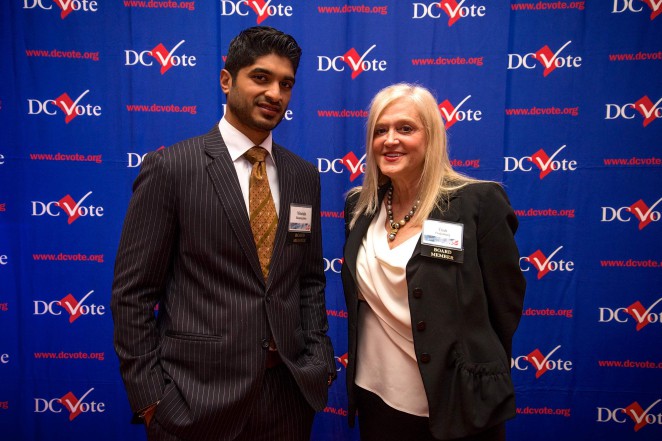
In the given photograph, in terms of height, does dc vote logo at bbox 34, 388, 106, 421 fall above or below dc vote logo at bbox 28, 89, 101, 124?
below

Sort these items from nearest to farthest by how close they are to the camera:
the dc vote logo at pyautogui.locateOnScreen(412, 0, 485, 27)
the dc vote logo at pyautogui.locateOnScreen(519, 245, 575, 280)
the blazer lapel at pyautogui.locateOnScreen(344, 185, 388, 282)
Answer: the blazer lapel at pyautogui.locateOnScreen(344, 185, 388, 282), the dc vote logo at pyautogui.locateOnScreen(412, 0, 485, 27), the dc vote logo at pyautogui.locateOnScreen(519, 245, 575, 280)

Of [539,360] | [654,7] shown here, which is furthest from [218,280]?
[654,7]

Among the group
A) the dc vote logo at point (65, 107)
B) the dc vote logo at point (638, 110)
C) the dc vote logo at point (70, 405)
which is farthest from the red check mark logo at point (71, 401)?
the dc vote logo at point (638, 110)

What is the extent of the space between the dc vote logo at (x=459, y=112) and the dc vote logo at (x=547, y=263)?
36.6 inches

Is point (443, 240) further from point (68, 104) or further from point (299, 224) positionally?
point (68, 104)

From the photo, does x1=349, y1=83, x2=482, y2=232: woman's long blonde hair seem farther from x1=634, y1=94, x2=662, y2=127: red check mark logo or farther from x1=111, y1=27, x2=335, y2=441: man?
x1=634, y1=94, x2=662, y2=127: red check mark logo

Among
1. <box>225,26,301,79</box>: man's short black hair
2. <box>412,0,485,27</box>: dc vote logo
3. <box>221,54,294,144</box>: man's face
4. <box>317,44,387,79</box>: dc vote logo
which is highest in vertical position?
<box>412,0,485,27</box>: dc vote logo

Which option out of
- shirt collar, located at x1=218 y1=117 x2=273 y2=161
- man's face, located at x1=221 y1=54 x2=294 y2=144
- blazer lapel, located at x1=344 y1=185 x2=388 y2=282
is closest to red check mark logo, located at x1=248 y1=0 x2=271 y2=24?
man's face, located at x1=221 y1=54 x2=294 y2=144

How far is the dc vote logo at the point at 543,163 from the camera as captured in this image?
251 cm

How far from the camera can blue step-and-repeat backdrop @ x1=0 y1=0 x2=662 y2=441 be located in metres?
2.46

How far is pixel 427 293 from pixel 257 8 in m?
2.04

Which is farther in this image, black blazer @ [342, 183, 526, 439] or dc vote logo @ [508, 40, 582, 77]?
dc vote logo @ [508, 40, 582, 77]

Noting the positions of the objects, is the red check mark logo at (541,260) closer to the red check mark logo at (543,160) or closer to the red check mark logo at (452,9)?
the red check mark logo at (543,160)

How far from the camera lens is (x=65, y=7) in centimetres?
249
